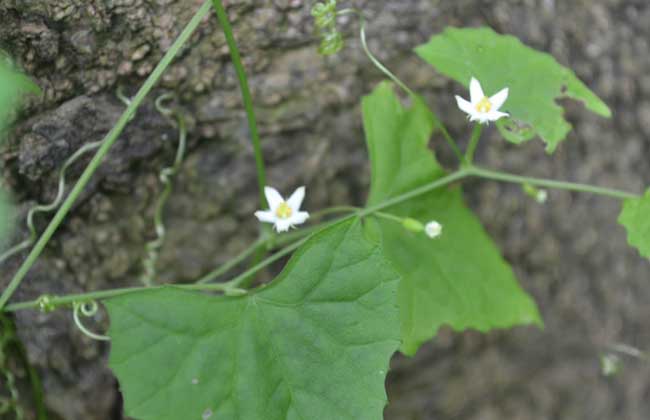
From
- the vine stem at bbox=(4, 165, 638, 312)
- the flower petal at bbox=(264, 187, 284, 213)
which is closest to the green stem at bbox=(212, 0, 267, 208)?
the flower petal at bbox=(264, 187, 284, 213)

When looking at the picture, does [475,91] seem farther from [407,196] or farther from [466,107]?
[407,196]

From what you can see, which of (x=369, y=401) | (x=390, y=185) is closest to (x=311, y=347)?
(x=369, y=401)

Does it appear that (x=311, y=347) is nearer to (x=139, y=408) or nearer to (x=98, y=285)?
(x=139, y=408)

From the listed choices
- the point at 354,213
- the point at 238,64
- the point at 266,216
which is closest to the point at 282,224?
the point at 266,216

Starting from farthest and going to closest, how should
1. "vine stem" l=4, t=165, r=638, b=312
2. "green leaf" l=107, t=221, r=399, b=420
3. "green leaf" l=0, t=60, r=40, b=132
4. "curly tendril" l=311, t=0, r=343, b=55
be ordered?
"curly tendril" l=311, t=0, r=343, b=55 → "vine stem" l=4, t=165, r=638, b=312 → "green leaf" l=107, t=221, r=399, b=420 → "green leaf" l=0, t=60, r=40, b=132

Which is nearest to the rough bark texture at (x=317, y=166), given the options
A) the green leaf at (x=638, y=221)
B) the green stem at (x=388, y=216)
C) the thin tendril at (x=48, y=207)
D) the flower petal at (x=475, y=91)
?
the thin tendril at (x=48, y=207)

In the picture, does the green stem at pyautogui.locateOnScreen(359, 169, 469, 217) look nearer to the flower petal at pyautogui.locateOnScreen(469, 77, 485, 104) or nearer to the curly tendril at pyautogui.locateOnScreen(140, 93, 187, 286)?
the flower petal at pyautogui.locateOnScreen(469, 77, 485, 104)

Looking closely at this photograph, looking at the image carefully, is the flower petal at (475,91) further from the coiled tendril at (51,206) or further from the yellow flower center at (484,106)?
the coiled tendril at (51,206)
